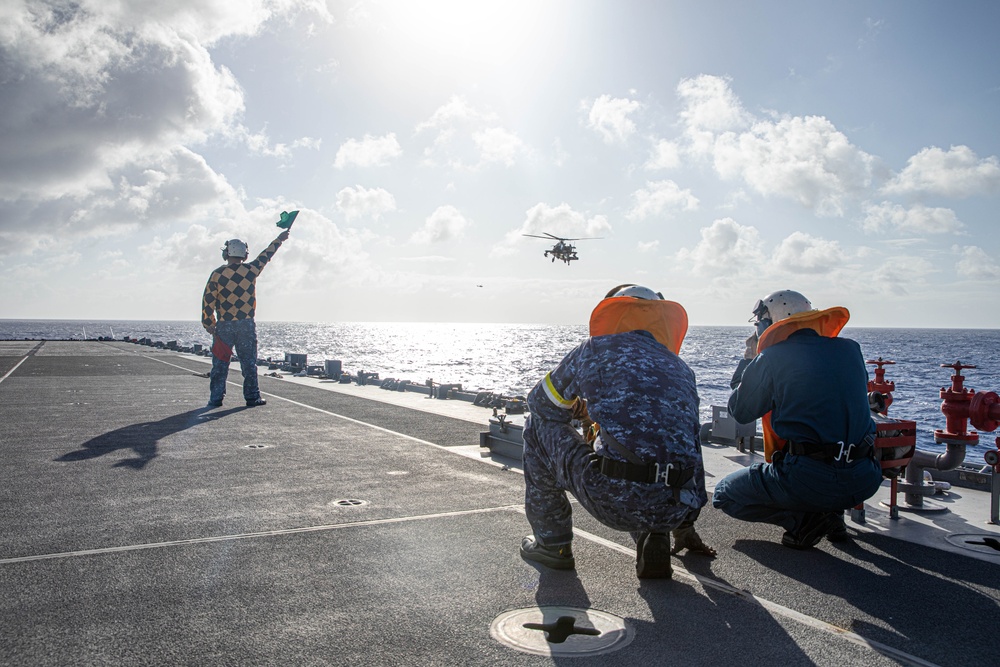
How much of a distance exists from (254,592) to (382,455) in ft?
13.9

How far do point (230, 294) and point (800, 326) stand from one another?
34.6ft

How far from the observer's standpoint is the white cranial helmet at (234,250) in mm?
12883

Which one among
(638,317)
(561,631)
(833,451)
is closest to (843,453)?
(833,451)

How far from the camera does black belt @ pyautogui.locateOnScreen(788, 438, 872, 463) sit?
177 inches

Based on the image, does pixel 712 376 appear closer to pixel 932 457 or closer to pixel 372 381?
pixel 372 381

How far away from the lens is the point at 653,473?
12.2 ft

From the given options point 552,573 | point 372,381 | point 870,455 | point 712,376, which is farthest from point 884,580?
point 712,376

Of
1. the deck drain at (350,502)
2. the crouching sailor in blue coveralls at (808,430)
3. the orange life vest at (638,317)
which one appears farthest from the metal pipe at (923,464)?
the deck drain at (350,502)

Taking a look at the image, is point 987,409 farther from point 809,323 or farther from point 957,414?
point 809,323

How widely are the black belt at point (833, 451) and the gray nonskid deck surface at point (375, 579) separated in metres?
0.64

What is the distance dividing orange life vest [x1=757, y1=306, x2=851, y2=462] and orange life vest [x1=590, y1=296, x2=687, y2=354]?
1.04 m

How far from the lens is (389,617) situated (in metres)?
3.39

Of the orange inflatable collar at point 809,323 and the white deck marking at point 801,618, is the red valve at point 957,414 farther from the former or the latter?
the white deck marking at point 801,618

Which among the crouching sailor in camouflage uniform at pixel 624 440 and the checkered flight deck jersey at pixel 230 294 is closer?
the crouching sailor in camouflage uniform at pixel 624 440
